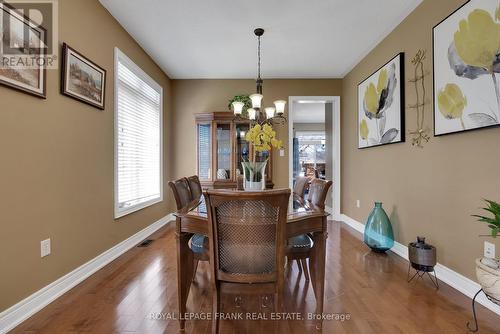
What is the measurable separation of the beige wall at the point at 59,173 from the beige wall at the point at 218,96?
5.61 feet

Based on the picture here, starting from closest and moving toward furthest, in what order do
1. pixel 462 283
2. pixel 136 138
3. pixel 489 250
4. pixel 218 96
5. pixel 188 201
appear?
pixel 489 250 → pixel 462 283 → pixel 188 201 → pixel 136 138 → pixel 218 96

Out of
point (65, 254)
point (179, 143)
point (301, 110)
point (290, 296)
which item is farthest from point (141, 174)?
point (301, 110)

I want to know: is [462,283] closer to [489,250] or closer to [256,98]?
[489,250]

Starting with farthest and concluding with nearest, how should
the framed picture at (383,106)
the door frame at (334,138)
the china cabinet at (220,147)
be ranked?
the door frame at (334,138) < the china cabinet at (220,147) < the framed picture at (383,106)

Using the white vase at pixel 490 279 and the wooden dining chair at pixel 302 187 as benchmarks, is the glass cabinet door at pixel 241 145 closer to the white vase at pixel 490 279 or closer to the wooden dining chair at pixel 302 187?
the wooden dining chair at pixel 302 187

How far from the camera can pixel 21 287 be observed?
162 centimetres

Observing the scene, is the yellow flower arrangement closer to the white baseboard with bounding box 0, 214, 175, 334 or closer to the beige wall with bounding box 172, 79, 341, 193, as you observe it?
the white baseboard with bounding box 0, 214, 175, 334

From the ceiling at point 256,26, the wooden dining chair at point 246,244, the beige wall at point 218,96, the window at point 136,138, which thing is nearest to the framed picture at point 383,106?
the ceiling at point 256,26

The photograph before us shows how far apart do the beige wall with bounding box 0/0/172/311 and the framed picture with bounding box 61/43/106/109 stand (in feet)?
0.21

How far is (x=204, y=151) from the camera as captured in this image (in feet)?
14.2

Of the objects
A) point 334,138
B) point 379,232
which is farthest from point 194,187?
point 334,138

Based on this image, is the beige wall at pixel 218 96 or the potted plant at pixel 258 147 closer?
the potted plant at pixel 258 147

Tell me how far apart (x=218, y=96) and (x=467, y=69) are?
351 centimetres

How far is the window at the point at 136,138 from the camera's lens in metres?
2.92
